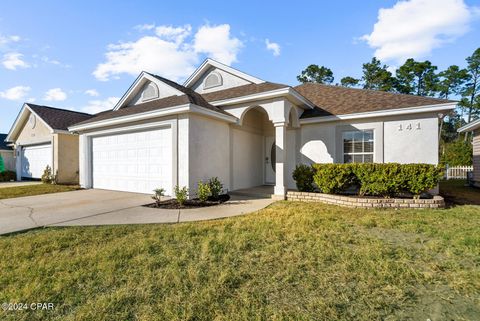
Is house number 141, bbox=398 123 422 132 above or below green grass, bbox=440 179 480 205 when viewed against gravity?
above

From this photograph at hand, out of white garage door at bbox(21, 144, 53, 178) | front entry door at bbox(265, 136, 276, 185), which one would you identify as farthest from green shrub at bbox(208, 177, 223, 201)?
white garage door at bbox(21, 144, 53, 178)

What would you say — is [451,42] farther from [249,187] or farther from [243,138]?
[249,187]

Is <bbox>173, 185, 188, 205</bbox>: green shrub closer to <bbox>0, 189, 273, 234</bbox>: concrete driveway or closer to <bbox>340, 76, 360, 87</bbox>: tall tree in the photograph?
<bbox>0, 189, 273, 234</bbox>: concrete driveway

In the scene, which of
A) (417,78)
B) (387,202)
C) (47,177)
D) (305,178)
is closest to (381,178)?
→ (387,202)

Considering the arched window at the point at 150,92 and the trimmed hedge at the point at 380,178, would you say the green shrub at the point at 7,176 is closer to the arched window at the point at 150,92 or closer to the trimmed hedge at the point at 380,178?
the arched window at the point at 150,92

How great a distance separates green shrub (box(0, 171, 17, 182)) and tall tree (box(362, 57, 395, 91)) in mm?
43060

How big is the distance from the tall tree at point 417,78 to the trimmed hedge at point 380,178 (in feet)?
113

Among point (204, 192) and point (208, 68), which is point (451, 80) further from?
point (204, 192)

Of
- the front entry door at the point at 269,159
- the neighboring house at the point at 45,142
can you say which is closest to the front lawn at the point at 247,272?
the front entry door at the point at 269,159

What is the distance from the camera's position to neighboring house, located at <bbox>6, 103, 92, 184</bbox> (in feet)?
47.8

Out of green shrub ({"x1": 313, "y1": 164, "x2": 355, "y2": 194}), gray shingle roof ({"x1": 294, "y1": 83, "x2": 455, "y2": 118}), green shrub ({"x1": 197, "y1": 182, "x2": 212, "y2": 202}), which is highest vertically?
gray shingle roof ({"x1": 294, "y1": 83, "x2": 455, "y2": 118})

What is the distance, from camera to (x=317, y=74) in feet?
120

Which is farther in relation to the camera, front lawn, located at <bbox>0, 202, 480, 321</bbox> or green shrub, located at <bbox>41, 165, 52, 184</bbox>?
green shrub, located at <bbox>41, 165, 52, 184</bbox>

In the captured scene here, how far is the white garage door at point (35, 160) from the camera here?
51.9 ft
